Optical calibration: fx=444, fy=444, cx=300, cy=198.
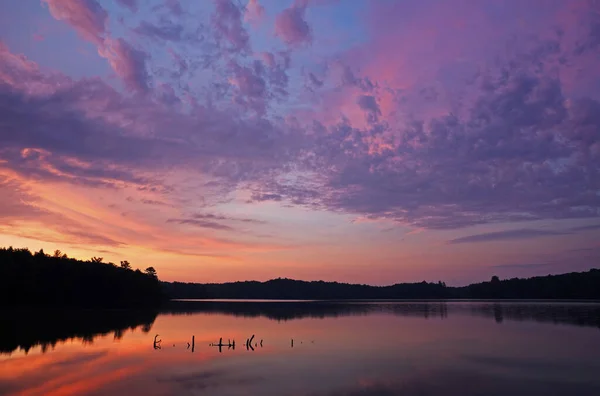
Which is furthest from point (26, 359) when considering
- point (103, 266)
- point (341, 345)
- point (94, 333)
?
point (103, 266)

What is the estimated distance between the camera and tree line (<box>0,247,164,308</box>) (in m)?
73.8

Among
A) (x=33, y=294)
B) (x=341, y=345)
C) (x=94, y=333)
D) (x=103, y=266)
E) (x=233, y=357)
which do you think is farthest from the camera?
(x=103, y=266)

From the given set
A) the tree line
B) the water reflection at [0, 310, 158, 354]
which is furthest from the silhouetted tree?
the water reflection at [0, 310, 158, 354]

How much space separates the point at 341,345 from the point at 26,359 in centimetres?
2455

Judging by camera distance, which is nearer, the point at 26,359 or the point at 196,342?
the point at 26,359

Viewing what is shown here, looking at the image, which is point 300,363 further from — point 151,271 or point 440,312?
point 151,271

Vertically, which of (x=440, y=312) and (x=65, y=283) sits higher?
(x=65, y=283)

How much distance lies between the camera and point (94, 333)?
153 ft

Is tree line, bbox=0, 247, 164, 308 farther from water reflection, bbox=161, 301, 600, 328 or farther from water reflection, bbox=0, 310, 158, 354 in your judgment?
water reflection, bbox=0, 310, 158, 354

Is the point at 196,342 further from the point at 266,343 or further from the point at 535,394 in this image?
the point at 535,394

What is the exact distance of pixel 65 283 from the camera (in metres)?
85.9

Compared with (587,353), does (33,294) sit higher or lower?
higher

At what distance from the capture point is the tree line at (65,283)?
73.8 metres

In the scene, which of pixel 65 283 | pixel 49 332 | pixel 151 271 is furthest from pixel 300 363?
pixel 151 271
